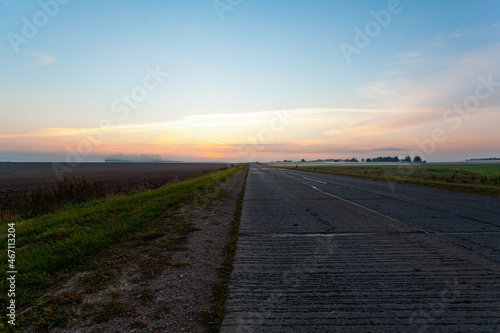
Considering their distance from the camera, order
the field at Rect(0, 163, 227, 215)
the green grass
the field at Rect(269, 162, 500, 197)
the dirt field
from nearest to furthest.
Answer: the green grass, the field at Rect(0, 163, 227, 215), the field at Rect(269, 162, 500, 197), the dirt field

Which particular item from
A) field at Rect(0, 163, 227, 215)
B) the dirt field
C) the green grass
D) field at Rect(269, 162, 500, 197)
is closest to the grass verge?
the green grass

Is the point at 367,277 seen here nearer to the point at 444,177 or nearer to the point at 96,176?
the point at 444,177

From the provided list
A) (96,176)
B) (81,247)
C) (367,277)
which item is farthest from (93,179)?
(367,277)

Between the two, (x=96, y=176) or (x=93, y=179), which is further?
(x=96, y=176)

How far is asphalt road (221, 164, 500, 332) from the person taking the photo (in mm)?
2697

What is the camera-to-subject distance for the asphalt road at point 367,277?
2.70 metres

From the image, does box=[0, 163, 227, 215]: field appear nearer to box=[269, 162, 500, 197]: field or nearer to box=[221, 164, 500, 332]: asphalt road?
box=[221, 164, 500, 332]: asphalt road

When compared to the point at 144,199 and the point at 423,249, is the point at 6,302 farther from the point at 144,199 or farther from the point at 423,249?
the point at 144,199

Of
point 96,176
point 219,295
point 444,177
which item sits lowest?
point 96,176

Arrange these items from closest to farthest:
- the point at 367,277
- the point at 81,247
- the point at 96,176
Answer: the point at 367,277
the point at 81,247
the point at 96,176

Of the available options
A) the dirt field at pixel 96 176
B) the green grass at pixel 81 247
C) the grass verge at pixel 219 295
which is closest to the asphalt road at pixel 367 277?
the grass verge at pixel 219 295

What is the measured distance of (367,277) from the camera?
12.1 ft

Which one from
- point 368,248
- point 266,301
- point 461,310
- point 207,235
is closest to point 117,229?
point 207,235

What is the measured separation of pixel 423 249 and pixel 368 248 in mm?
965
